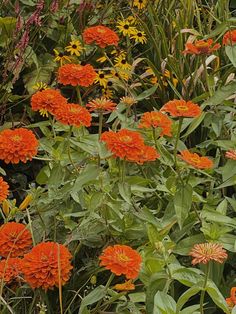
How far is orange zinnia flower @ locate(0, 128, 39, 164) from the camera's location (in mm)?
1757

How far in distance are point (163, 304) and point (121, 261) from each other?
146 millimetres

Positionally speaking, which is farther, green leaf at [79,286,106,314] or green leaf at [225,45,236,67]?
green leaf at [225,45,236,67]

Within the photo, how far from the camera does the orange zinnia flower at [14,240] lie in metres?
1.80

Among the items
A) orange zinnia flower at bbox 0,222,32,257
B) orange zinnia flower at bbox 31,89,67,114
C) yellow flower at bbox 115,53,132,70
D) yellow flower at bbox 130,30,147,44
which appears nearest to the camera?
orange zinnia flower at bbox 0,222,32,257

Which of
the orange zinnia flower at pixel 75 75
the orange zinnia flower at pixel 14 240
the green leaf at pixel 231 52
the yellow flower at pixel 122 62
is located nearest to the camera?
the orange zinnia flower at pixel 14 240

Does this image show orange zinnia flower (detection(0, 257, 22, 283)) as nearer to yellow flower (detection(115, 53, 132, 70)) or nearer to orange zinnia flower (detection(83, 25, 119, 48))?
orange zinnia flower (detection(83, 25, 119, 48))

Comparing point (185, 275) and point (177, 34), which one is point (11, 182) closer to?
point (177, 34)

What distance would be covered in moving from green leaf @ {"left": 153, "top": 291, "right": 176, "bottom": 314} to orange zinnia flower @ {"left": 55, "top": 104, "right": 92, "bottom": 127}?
473 mm

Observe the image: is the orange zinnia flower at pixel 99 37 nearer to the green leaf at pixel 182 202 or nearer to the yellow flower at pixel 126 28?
the green leaf at pixel 182 202

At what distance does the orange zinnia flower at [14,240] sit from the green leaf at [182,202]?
0.37 m

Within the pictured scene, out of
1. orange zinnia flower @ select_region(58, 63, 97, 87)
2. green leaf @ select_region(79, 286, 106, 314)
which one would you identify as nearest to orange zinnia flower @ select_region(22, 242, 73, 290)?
green leaf @ select_region(79, 286, 106, 314)

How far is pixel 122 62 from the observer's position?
3049mm

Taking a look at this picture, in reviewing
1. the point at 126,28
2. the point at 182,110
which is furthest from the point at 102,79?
the point at 182,110

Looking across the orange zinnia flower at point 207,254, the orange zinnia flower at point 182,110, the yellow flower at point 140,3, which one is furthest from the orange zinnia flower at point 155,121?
the yellow flower at point 140,3
